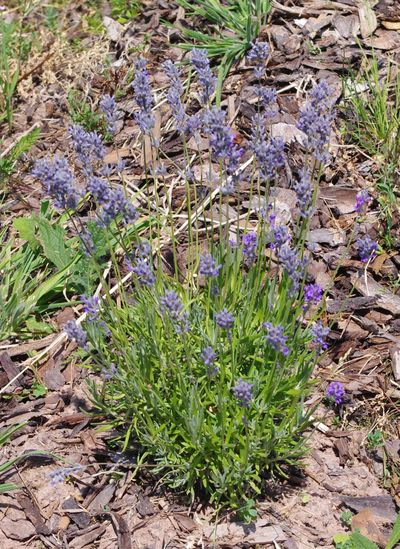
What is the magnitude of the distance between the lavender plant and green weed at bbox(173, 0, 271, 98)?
1964mm

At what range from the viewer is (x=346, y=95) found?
14.8 feet

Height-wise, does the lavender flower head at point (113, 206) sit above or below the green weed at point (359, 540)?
above

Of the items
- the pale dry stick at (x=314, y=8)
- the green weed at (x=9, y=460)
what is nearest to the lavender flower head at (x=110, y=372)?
the green weed at (x=9, y=460)

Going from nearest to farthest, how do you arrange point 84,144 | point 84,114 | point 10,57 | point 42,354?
1. point 84,144
2. point 42,354
3. point 84,114
4. point 10,57

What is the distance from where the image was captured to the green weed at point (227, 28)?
4.81 meters

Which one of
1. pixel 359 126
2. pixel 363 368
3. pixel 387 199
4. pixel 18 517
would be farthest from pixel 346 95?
pixel 18 517

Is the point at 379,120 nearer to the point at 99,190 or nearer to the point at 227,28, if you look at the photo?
the point at 227,28

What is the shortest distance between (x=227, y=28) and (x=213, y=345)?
2.95m

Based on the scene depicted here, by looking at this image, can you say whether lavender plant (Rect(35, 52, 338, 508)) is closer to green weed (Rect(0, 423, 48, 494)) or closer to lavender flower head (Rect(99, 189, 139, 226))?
lavender flower head (Rect(99, 189, 139, 226))

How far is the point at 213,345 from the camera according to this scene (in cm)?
286

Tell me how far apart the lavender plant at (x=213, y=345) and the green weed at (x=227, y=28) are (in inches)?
77.3

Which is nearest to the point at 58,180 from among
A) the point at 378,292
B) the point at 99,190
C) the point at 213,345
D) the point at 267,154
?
the point at 99,190

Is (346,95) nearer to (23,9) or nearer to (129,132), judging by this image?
(129,132)

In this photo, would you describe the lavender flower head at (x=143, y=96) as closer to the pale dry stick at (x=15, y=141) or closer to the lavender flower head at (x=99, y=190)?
the lavender flower head at (x=99, y=190)
